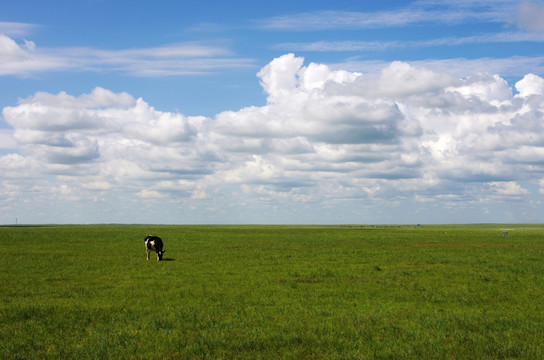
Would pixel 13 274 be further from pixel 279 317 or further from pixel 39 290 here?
pixel 279 317

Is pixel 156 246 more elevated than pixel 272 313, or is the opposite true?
pixel 156 246

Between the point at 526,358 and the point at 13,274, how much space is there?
26.9 metres

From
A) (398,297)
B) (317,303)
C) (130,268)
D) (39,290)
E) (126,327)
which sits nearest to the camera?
(126,327)

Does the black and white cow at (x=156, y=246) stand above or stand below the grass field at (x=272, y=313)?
above

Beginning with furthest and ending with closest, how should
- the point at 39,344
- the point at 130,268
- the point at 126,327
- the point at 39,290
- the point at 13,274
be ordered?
the point at 130,268, the point at 13,274, the point at 39,290, the point at 126,327, the point at 39,344

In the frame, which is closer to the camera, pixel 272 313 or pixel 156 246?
pixel 272 313

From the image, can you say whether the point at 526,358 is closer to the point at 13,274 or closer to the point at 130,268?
the point at 130,268

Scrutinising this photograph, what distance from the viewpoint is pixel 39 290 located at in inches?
858

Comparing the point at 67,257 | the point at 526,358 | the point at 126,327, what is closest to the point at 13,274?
the point at 67,257

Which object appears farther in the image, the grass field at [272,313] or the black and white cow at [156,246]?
the black and white cow at [156,246]

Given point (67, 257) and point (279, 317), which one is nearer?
point (279, 317)

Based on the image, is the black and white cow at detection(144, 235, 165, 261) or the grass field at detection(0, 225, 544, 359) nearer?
the grass field at detection(0, 225, 544, 359)

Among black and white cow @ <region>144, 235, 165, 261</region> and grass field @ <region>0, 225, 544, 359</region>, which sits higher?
black and white cow @ <region>144, 235, 165, 261</region>

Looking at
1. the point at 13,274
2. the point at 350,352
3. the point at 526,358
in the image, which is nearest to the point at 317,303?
the point at 350,352
